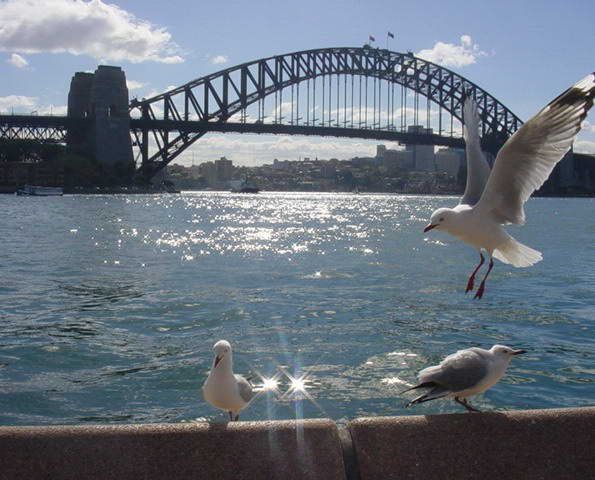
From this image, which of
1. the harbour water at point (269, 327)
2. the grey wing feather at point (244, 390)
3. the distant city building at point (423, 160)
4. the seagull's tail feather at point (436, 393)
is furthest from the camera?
the distant city building at point (423, 160)

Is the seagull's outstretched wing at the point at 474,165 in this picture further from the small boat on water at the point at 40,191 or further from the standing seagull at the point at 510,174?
the small boat on water at the point at 40,191

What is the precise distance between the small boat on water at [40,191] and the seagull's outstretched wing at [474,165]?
2848 inches

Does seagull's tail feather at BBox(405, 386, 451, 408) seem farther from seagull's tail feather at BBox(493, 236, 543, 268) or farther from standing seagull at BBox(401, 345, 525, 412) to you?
seagull's tail feather at BBox(493, 236, 543, 268)

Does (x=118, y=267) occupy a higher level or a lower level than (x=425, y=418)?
lower

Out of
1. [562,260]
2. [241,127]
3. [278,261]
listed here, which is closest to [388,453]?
[278,261]

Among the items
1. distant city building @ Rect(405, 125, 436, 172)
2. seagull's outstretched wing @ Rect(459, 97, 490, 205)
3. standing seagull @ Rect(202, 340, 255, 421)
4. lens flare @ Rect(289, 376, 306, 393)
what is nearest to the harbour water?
lens flare @ Rect(289, 376, 306, 393)

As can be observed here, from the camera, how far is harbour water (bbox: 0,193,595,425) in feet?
22.7

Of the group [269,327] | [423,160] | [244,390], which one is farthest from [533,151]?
[423,160]

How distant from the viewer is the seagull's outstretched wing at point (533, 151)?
13.2 feet

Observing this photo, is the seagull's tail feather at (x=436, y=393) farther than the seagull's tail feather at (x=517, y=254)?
No

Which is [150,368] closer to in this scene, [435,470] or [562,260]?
[435,470]

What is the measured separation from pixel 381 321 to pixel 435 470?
815 cm

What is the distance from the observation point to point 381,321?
36.1 ft

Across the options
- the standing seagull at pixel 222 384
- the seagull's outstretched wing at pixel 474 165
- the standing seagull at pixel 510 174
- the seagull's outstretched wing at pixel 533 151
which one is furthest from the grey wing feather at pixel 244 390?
the seagull's outstretched wing at pixel 474 165
